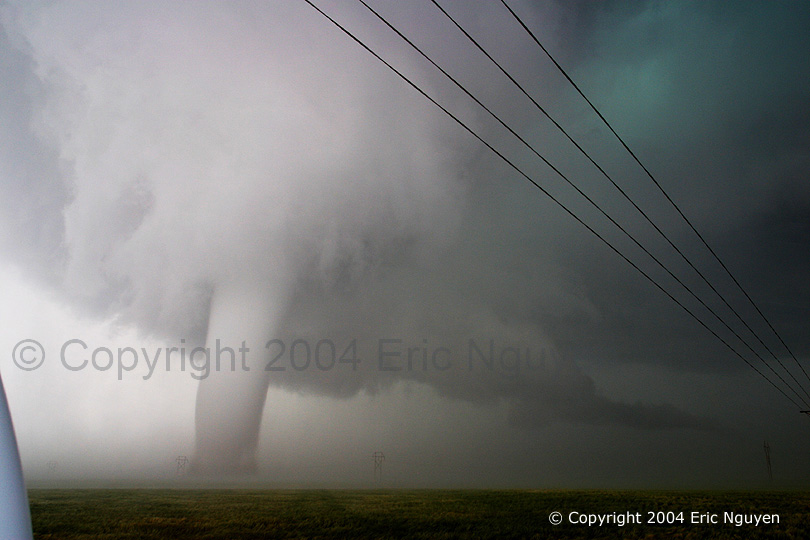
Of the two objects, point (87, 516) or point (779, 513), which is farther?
point (87, 516)

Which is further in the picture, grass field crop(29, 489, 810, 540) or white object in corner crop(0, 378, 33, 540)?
grass field crop(29, 489, 810, 540)

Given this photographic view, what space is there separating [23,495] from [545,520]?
63.2 meters

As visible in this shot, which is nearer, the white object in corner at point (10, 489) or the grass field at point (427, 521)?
the white object in corner at point (10, 489)

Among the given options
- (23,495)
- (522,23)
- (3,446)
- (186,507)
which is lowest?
(186,507)

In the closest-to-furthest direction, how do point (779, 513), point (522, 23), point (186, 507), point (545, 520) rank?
point (522, 23), point (779, 513), point (545, 520), point (186, 507)

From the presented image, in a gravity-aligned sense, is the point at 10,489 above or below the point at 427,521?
above

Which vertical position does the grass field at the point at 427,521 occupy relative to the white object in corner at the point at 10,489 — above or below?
below

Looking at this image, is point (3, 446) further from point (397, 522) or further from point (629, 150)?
point (397, 522)

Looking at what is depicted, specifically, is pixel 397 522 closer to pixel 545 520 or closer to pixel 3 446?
pixel 545 520

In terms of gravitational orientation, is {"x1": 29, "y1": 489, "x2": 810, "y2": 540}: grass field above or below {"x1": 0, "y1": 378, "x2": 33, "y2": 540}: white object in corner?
below

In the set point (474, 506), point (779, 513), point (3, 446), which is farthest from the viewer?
point (474, 506)

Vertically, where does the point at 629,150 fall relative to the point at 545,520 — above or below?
above

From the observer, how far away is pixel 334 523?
6378 centimetres

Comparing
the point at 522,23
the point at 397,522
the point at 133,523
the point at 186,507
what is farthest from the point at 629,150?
the point at 186,507
